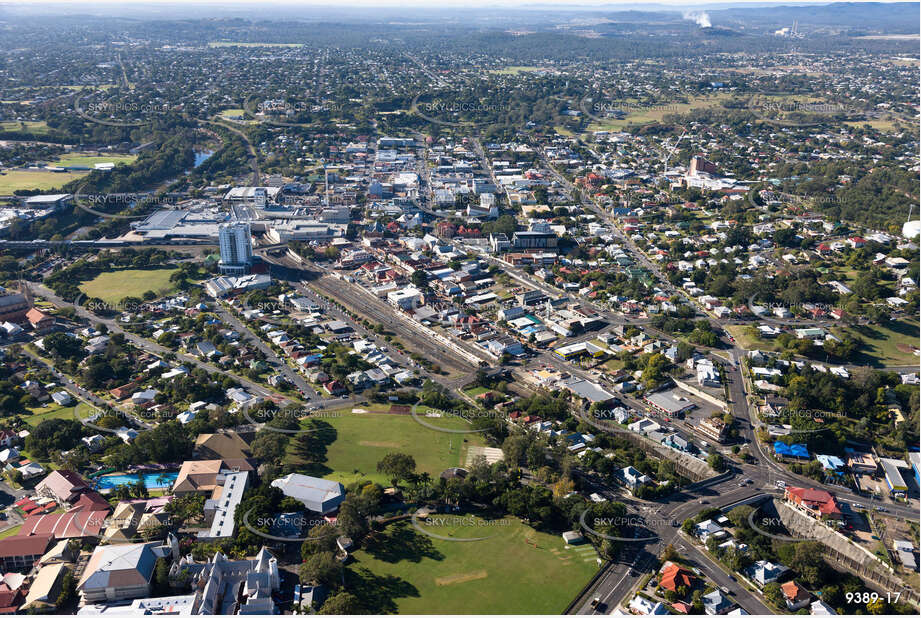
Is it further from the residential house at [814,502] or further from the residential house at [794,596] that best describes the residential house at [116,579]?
the residential house at [814,502]

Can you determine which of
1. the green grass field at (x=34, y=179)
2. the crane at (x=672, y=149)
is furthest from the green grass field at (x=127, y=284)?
the crane at (x=672, y=149)

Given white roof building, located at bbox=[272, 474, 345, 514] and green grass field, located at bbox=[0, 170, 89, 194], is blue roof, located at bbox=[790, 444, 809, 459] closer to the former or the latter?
white roof building, located at bbox=[272, 474, 345, 514]

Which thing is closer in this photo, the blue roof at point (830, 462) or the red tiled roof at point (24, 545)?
the red tiled roof at point (24, 545)

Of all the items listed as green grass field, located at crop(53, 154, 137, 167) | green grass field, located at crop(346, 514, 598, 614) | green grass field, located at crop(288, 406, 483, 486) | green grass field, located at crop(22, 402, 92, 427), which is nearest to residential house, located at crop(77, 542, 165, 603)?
green grass field, located at crop(346, 514, 598, 614)

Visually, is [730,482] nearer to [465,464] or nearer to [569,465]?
[569,465]

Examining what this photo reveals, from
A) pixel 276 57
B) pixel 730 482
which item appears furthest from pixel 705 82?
pixel 730 482

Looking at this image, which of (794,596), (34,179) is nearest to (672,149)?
(34,179)
